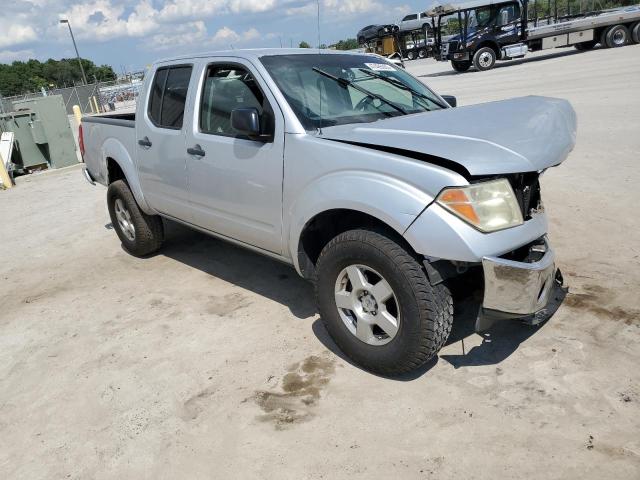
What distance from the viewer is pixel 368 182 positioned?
2938 mm

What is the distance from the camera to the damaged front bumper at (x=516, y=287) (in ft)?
8.69

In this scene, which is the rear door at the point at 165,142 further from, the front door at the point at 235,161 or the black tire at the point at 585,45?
the black tire at the point at 585,45

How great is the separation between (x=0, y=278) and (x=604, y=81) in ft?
45.9

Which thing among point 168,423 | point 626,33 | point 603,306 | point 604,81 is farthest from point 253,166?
point 626,33

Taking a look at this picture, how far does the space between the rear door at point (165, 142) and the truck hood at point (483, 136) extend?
1587 millimetres

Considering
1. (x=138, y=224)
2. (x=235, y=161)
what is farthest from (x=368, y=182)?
(x=138, y=224)

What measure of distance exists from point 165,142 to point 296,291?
1.65 meters

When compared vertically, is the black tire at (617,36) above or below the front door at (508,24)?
below

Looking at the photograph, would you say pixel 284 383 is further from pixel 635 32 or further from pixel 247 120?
pixel 635 32

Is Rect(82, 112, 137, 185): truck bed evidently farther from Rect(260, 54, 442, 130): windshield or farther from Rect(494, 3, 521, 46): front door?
Rect(494, 3, 521, 46): front door

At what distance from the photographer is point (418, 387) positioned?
10.2 feet

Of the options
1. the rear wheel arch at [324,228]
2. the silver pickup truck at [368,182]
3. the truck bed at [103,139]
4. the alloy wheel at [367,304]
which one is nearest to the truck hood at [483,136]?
the silver pickup truck at [368,182]

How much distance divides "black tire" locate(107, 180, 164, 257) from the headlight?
3.55 meters

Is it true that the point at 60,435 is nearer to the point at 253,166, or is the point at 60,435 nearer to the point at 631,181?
the point at 253,166
